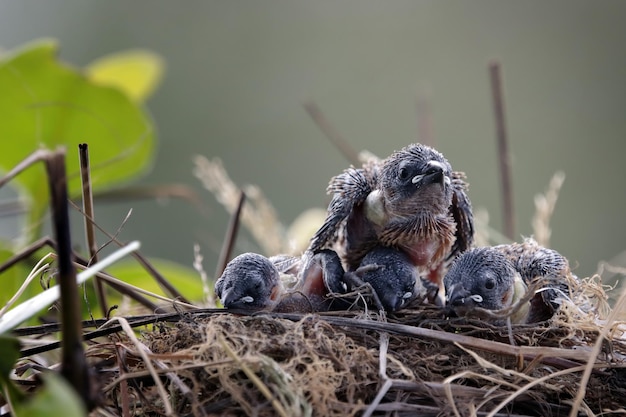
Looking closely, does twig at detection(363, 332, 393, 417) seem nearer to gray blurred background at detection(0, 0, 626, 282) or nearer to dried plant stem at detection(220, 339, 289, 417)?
dried plant stem at detection(220, 339, 289, 417)

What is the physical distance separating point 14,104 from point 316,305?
28.7 inches

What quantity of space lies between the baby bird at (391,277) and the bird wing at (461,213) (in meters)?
0.13

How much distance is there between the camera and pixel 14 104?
56.7 inches

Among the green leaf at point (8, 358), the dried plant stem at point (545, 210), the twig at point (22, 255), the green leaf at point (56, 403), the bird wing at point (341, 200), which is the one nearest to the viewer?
the green leaf at point (56, 403)

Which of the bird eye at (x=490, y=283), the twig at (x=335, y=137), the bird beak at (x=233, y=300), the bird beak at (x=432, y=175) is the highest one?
the twig at (x=335, y=137)

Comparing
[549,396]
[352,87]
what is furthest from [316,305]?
[352,87]

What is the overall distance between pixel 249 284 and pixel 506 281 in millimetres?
385

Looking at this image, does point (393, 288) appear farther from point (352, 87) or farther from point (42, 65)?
point (352, 87)

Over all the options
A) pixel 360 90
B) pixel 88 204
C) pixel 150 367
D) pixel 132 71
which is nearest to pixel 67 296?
pixel 150 367

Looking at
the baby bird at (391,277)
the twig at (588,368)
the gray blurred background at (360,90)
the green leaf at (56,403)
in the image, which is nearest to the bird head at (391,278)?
the baby bird at (391,277)

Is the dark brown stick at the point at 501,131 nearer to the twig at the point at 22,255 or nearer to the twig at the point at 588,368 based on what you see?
the twig at the point at 588,368

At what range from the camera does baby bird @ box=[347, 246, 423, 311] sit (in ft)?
3.69

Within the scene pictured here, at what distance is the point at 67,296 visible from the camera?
0.62 m

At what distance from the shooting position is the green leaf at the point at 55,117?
140 cm
